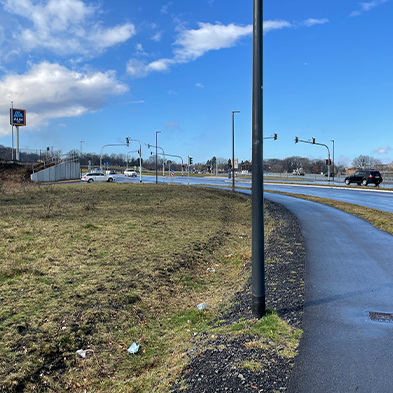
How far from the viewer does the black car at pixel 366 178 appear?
4806 cm

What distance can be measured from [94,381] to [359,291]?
15.1ft

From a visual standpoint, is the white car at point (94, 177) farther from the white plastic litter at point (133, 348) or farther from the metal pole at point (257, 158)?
the metal pole at point (257, 158)

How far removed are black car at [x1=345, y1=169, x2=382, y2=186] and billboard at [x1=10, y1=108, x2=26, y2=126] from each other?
5199cm

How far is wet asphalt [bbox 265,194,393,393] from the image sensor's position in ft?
11.6

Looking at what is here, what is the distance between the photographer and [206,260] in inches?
390

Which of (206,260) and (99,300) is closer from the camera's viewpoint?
(99,300)

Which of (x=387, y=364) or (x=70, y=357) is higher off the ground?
(x=387, y=364)

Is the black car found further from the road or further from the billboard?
the billboard

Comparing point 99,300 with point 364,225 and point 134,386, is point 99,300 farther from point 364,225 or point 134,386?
point 364,225

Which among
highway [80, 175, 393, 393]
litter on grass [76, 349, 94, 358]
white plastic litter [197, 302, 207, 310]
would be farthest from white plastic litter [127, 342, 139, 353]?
highway [80, 175, 393, 393]

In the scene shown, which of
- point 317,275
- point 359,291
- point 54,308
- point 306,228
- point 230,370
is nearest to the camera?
point 230,370

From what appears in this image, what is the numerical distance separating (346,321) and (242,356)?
1888 mm

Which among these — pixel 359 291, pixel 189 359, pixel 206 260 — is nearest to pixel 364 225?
pixel 206 260

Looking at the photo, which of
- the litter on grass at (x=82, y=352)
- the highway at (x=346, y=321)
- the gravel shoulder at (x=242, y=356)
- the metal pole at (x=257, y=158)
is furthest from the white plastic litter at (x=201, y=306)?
the litter on grass at (x=82, y=352)
